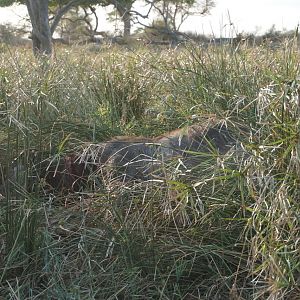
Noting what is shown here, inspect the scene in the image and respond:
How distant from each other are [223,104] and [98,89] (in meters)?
1.29

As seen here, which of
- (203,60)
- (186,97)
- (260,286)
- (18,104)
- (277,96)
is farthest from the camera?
(203,60)

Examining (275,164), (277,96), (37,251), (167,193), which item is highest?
(277,96)

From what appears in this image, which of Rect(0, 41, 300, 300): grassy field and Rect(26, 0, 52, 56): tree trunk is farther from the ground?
Rect(26, 0, 52, 56): tree trunk

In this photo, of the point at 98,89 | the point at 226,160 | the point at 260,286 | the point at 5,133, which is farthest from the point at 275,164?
the point at 98,89

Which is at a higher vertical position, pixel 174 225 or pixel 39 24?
pixel 39 24

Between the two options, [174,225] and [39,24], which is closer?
[174,225]

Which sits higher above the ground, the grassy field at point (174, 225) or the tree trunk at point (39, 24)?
the tree trunk at point (39, 24)

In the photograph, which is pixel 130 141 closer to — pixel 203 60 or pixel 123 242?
pixel 123 242

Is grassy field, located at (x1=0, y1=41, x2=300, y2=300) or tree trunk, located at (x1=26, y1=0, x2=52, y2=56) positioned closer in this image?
grassy field, located at (x1=0, y1=41, x2=300, y2=300)

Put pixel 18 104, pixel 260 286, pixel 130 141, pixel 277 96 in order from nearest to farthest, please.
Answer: pixel 260 286 → pixel 277 96 → pixel 18 104 → pixel 130 141

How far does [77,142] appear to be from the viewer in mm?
2936

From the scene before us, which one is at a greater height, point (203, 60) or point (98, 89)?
point (203, 60)

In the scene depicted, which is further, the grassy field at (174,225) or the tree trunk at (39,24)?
the tree trunk at (39,24)

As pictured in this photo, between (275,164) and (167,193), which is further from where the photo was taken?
(167,193)
